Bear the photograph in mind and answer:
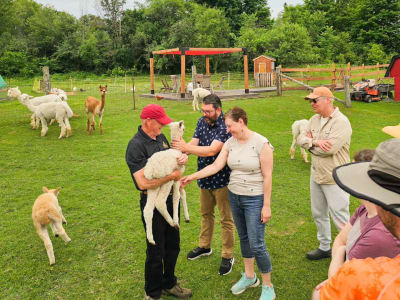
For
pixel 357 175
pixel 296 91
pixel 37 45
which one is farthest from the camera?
pixel 37 45

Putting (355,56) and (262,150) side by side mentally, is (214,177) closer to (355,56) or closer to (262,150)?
(262,150)

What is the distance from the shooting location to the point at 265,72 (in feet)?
92.7

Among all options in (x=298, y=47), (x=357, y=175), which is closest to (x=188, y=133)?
(x=357, y=175)

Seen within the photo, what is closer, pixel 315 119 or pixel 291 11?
pixel 315 119

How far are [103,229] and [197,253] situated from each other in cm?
181

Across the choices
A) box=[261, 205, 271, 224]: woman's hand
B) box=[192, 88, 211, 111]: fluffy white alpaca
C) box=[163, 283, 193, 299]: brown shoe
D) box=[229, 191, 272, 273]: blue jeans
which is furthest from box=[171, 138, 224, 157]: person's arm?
box=[192, 88, 211, 111]: fluffy white alpaca

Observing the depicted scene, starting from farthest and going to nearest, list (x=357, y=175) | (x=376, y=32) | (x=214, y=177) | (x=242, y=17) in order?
1. (x=242, y=17)
2. (x=376, y=32)
3. (x=214, y=177)
4. (x=357, y=175)

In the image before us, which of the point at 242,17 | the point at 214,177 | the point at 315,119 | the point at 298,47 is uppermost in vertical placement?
the point at 242,17

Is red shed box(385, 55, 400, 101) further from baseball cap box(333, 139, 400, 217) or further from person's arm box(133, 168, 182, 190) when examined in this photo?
baseball cap box(333, 139, 400, 217)

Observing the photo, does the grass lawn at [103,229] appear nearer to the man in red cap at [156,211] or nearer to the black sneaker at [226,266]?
the black sneaker at [226,266]

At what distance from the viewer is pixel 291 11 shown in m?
51.0

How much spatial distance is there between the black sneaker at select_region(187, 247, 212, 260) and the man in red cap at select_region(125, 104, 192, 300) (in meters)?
0.72

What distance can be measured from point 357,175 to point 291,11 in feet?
185

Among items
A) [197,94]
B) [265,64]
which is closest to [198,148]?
[197,94]
